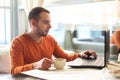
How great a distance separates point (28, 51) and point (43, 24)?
0.28 meters

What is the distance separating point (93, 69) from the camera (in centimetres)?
144

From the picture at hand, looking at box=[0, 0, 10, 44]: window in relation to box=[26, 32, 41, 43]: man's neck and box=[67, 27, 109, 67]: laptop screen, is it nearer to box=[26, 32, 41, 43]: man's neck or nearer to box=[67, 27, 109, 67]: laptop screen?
box=[67, 27, 109, 67]: laptop screen

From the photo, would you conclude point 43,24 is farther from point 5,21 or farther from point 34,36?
point 5,21

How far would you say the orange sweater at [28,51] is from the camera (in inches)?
66.7

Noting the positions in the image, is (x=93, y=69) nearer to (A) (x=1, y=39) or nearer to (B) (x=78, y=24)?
(B) (x=78, y=24)

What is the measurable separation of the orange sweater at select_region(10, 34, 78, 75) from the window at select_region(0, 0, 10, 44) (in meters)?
1.54

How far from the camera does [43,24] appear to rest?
1.93 m

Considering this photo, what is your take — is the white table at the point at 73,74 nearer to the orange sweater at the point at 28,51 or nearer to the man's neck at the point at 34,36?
the orange sweater at the point at 28,51

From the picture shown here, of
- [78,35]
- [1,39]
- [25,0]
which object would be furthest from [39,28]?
[1,39]

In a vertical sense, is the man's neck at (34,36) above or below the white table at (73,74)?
above

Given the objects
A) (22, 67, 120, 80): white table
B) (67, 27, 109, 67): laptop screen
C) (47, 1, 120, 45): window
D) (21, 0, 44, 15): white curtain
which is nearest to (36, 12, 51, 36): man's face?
(22, 67, 120, 80): white table

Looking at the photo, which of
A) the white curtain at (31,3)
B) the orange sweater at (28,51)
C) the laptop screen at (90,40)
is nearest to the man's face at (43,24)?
the orange sweater at (28,51)

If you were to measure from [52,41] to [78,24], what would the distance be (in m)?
0.76

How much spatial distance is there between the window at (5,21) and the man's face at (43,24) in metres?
1.63
